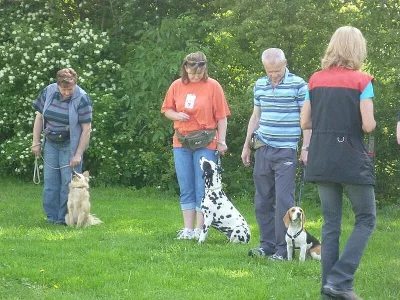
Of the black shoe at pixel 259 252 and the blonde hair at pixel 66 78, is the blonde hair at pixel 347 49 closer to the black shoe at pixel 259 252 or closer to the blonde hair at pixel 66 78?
the black shoe at pixel 259 252

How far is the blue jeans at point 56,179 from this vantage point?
10.8 meters

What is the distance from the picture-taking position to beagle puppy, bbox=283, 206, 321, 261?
26.3ft

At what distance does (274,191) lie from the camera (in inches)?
332

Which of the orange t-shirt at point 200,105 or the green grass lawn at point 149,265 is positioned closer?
the green grass lawn at point 149,265

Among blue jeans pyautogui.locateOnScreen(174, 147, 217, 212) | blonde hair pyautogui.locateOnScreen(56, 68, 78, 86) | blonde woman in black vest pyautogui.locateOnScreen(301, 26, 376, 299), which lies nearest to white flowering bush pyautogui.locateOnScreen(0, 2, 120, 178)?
blonde hair pyautogui.locateOnScreen(56, 68, 78, 86)

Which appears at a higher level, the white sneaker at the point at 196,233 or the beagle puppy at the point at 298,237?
the beagle puppy at the point at 298,237

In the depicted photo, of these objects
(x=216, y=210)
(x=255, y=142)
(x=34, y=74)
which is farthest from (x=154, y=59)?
(x=255, y=142)

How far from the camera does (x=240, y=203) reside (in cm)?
1366

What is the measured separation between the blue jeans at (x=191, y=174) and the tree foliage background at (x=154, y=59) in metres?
4.30

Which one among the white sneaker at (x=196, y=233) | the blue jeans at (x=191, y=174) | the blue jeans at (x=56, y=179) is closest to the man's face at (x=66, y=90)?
the blue jeans at (x=56, y=179)

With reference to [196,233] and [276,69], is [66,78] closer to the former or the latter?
[196,233]

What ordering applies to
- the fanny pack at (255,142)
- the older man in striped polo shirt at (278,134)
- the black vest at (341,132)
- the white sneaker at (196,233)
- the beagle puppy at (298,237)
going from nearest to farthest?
the black vest at (341,132)
the beagle puppy at (298,237)
the older man in striped polo shirt at (278,134)
the fanny pack at (255,142)
the white sneaker at (196,233)

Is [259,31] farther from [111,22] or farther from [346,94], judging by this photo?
[346,94]

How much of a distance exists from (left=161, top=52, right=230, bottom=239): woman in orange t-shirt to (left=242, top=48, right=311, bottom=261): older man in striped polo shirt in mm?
1055
